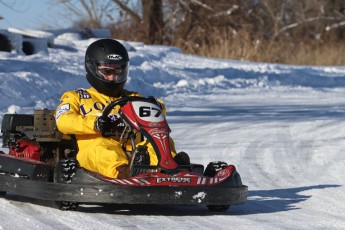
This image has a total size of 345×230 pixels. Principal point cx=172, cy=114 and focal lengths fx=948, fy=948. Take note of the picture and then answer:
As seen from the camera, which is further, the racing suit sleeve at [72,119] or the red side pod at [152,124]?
the racing suit sleeve at [72,119]

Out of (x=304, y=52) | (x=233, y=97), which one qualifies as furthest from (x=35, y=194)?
(x=304, y=52)

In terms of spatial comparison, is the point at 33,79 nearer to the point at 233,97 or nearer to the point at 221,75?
the point at 233,97

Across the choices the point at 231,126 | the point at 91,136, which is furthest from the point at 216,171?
the point at 231,126

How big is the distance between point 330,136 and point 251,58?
17.4 m

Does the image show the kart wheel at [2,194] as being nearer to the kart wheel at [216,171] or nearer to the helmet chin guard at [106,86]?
the helmet chin guard at [106,86]

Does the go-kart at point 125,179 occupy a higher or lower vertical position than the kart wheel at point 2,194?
higher

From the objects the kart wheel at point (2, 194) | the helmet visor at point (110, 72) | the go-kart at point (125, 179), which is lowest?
the kart wheel at point (2, 194)

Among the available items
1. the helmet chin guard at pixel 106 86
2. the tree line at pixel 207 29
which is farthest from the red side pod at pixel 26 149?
the tree line at pixel 207 29

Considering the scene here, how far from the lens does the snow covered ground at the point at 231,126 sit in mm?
6293

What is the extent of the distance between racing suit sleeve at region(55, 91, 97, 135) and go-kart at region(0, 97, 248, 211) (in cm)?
15

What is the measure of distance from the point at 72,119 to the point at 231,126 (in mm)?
6627

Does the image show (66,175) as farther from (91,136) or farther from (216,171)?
(216,171)

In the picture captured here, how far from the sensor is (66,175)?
6418 millimetres

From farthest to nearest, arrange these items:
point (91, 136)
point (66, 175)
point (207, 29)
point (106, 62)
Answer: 1. point (207, 29)
2. point (106, 62)
3. point (91, 136)
4. point (66, 175)
